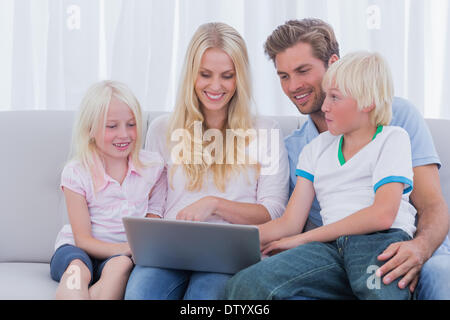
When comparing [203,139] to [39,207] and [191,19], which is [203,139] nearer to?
[39,207]

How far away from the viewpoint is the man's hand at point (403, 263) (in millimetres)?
1124

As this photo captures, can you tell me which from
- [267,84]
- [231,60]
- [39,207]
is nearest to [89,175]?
[39,207]

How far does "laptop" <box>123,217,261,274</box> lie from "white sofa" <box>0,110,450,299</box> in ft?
1.63

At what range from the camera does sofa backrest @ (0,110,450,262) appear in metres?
1.65

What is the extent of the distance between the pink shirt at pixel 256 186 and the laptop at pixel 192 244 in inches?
10.1

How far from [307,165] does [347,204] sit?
6.5 inches

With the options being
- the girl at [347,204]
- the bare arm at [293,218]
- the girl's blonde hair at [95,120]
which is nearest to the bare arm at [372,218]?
the girl at [347,204]

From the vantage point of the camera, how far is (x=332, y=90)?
1397 millimetres

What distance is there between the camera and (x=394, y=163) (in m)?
1.27

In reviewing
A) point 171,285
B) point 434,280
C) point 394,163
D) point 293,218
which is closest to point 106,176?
point 171,285

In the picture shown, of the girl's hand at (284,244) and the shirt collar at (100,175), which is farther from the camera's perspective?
the shirt collar at (100,175)

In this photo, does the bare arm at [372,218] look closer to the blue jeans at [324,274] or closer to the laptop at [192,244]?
the blue jeans at [324,274]
